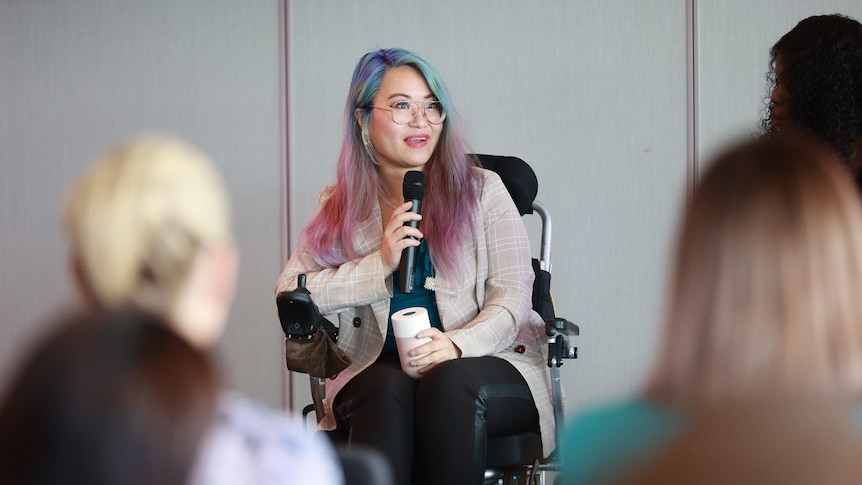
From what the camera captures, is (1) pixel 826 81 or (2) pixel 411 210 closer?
(1) pixel 826 81

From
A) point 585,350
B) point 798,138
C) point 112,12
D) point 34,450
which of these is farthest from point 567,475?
point 112,12

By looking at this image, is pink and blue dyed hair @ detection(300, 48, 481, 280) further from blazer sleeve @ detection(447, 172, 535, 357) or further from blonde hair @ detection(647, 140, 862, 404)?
blonde hair @ detection(647, 140, 862, 404)

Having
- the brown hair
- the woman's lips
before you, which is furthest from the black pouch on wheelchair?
the brown hair

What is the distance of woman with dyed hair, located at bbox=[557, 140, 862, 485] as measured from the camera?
98cm

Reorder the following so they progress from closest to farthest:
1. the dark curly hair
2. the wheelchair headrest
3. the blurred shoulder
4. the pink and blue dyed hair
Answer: the blurred shoulder
the dark curly hair
the pink and blue dyed hair
the wheelchair headrest

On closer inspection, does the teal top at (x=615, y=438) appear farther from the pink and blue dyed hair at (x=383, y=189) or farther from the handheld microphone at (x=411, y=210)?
the pink and blue dyed hair at (x=383, y=189)

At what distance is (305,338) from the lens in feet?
8.37

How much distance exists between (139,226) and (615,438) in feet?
1.63

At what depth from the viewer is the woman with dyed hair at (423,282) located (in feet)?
7.63

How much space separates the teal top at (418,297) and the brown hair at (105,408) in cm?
183

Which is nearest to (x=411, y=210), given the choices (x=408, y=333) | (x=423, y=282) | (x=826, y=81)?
(x=423, y=282)

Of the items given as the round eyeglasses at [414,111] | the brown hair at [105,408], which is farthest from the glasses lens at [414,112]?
the brown hair at [105,408]

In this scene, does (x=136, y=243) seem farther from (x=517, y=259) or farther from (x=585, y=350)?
(x=585, y=350)

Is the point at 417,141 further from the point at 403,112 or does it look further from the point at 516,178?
the point at 516,178
